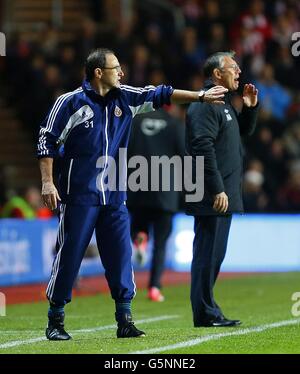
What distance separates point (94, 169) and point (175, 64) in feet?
46.6

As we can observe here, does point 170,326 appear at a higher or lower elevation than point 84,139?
lower

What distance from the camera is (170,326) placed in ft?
36.4

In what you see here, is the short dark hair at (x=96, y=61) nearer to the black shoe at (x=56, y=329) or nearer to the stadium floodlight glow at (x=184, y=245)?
the black shoe at (x=56, y=329)

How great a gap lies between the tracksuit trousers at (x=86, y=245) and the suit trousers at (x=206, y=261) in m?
1.01

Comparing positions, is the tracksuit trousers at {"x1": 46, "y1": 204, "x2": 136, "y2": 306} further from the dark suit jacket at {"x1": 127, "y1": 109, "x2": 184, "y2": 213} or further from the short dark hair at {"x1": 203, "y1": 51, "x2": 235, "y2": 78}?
the dark suit jacket at {"x1": 127, "y1": 109, "x2": 184, "y2": 213}

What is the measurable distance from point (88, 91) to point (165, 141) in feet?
18.0

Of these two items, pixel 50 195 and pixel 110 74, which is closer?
pixel 50 195

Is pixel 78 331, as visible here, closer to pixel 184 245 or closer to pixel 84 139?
pixel 84 139

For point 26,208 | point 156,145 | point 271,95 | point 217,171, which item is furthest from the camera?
point 271,95

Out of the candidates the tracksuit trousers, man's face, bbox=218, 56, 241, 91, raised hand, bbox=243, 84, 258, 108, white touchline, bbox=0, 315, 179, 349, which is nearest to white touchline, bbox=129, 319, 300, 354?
the tracksuit trousers

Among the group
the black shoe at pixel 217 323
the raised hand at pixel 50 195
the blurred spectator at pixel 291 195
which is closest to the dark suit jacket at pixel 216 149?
the black shoe at pixel 217 323

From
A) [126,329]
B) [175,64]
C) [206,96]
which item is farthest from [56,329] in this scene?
[175,64]

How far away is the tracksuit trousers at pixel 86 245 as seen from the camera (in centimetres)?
964
